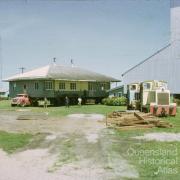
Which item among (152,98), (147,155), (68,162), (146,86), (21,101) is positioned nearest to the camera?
(68,162)

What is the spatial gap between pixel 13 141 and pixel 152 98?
16641mm

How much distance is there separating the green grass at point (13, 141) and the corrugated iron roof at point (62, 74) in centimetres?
3262

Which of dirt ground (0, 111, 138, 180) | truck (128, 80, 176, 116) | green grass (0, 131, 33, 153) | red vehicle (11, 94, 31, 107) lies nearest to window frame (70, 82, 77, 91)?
red vehicle (11, 94, 31, 107)

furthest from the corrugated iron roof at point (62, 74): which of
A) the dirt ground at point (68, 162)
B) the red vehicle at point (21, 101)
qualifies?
the dirt ground at point (68, 162)

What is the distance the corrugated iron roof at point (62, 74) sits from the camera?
52662mm

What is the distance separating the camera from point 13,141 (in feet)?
53.9

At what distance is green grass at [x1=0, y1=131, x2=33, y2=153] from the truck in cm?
1234

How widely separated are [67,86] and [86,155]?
4201cm

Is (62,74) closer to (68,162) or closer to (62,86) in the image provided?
(62,86)

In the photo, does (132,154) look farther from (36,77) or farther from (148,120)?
(36,77)

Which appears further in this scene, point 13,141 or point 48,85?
point 48,85

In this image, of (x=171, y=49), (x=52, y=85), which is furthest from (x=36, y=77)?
(x=171, y=49)

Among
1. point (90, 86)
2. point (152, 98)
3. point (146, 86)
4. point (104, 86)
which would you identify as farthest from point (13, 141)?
point (104, 86)

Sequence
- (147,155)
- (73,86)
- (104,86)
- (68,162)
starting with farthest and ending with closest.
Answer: (104,86) → (73,86) → (147,155) → (68,162)
